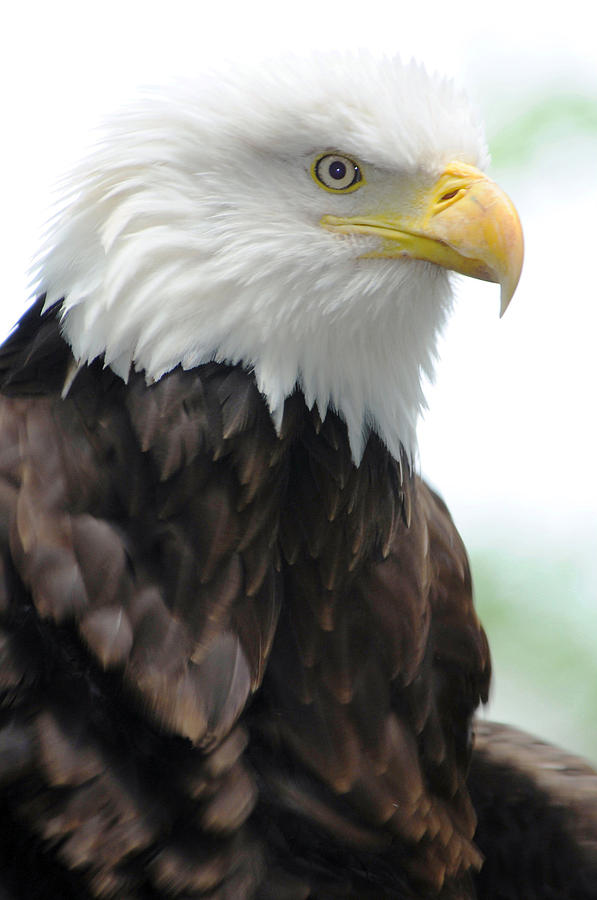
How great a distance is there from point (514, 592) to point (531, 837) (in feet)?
9.76

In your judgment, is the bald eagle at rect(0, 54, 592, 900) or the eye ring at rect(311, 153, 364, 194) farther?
the eye ring at rect(311, 153, 364, 194)

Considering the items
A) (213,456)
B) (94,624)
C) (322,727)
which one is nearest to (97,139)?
(213,456)

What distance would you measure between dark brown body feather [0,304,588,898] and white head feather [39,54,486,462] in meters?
0.07

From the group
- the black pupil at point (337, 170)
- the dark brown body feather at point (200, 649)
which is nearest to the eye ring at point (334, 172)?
the black pupil at point (337, 170)

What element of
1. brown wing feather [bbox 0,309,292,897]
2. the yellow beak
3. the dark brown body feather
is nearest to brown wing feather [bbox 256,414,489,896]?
the dark brown body feather

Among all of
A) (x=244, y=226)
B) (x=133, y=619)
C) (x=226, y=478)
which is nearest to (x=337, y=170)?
(x=244, y=226)

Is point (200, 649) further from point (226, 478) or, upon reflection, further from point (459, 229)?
point (459, 229)

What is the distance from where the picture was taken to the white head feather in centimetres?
204

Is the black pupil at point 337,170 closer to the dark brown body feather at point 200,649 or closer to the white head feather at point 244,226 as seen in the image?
the white head feather at point 244,226

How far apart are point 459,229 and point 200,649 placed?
0.86m

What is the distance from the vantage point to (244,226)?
2.05 meters

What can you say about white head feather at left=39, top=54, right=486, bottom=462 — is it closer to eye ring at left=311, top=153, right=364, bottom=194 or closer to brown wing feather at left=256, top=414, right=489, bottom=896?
eye ring at left=311, top=153, right=364, bottom=194

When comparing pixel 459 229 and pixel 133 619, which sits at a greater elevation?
pixel 459 229

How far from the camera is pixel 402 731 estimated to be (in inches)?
89.7
